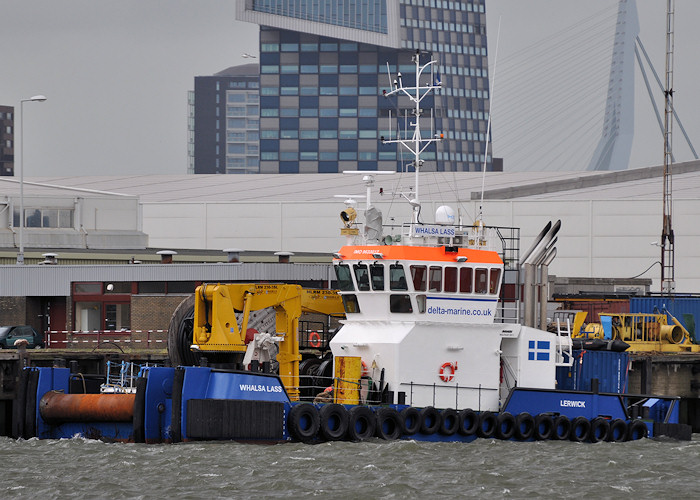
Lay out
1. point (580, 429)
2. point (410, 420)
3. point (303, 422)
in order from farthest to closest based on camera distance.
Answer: point (580, 429)
point (410, 420)
point (303, 422)

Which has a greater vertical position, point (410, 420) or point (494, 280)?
point (494, 280)

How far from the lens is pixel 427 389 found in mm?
30172

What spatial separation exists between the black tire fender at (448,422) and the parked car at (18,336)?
69.2 feet

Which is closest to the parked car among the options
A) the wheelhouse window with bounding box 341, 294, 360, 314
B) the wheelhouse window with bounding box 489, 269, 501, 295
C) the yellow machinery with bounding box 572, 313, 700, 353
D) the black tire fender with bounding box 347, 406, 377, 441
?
the wheelhouse window with bounding box 341, 294, 360, 314

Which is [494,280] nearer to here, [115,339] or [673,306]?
[673,306]

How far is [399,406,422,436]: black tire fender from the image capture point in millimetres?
29172

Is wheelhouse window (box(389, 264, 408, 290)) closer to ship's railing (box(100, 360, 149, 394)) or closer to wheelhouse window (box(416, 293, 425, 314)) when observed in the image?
wheelhouse window (box(416, 293, 425, 314))

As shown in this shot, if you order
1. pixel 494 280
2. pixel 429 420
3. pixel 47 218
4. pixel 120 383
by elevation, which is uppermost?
pixel 47 218

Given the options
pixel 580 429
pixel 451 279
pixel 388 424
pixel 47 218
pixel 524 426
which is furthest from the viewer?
pixel 47 218

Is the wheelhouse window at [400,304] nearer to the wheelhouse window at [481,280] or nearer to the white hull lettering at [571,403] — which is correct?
the wheelhouse window at [481,280]

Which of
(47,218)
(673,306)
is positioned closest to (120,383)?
(673,306)

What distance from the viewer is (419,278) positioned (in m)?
29.8

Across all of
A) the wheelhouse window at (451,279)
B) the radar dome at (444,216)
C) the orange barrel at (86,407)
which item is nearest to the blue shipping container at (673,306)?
the radar dome at (444,216)

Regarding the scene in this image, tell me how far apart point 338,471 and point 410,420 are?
13.1ft
